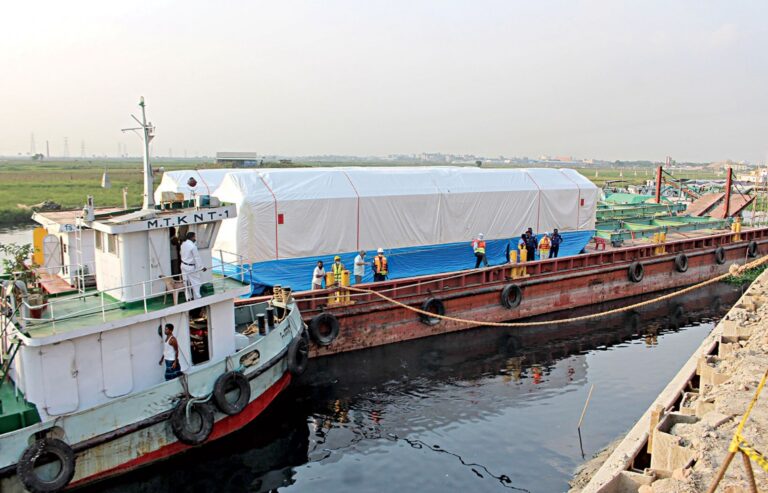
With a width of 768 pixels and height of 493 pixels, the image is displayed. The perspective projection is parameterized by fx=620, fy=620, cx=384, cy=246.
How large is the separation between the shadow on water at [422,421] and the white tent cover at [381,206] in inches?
144

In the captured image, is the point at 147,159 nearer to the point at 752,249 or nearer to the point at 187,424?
the point at 187,424

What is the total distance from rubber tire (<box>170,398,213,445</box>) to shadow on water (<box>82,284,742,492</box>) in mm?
607

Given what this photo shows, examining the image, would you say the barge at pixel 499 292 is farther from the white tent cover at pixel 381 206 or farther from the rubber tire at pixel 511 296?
the white tent cover at pixel 381 206

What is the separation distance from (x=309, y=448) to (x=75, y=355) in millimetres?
4553

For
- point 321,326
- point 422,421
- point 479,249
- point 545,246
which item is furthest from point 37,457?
point 545,246

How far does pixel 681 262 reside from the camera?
24.5 meters

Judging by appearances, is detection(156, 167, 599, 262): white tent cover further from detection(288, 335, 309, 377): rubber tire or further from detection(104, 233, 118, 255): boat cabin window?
detection(104, 233, 118, 255): boat cabin window

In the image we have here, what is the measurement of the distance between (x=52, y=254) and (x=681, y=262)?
21.9 metres

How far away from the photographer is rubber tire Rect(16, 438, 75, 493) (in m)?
8.91

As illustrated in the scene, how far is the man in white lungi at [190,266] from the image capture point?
11.2 metres

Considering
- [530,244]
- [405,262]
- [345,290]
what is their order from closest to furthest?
[345,290] → [405,262] → [530,244]

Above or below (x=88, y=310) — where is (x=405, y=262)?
below

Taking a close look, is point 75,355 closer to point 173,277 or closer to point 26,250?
point 173,277

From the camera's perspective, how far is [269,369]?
12.4 meters
